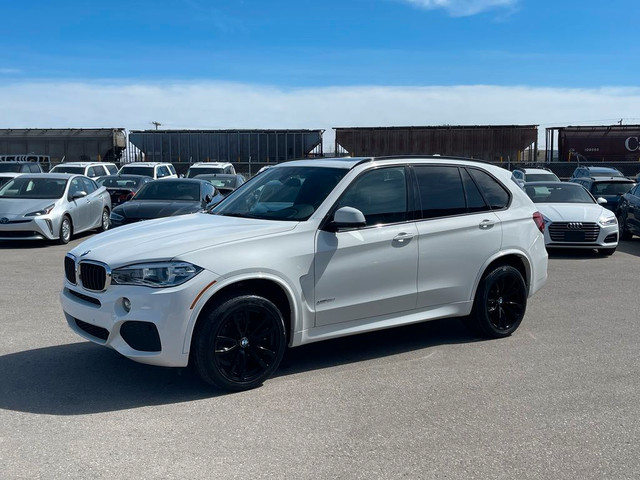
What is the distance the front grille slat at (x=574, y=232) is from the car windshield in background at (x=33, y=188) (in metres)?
10.1

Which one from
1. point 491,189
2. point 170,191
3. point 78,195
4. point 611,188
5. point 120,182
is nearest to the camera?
point 491,189

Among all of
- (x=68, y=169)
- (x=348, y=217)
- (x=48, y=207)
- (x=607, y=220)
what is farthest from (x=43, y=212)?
(x=68, y=169)

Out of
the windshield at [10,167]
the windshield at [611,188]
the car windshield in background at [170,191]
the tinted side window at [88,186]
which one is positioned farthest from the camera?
the windshield at [10,167]

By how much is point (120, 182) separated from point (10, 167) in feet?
22.3

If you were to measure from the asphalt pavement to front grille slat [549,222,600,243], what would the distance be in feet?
20.4

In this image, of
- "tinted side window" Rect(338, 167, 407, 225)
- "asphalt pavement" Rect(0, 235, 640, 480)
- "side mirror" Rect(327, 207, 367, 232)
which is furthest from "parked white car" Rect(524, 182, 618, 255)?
"side mirror" Rect(327, 207, 367, 232)

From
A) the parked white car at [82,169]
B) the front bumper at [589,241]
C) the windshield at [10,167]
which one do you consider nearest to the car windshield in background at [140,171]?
the parked white car at [82,169]

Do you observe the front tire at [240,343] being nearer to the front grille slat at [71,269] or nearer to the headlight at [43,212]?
the front grille slat at [71,269]

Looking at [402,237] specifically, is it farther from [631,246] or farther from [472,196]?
[631,246]

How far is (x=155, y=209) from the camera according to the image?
13.2 meters

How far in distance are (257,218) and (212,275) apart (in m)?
1.06

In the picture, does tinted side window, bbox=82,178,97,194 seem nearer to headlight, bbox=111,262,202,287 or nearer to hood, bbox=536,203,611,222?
hood, bbox=536,203,611,222

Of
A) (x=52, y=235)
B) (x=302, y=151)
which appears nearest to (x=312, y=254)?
(x=52, y=235)

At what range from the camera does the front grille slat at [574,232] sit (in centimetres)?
1323
